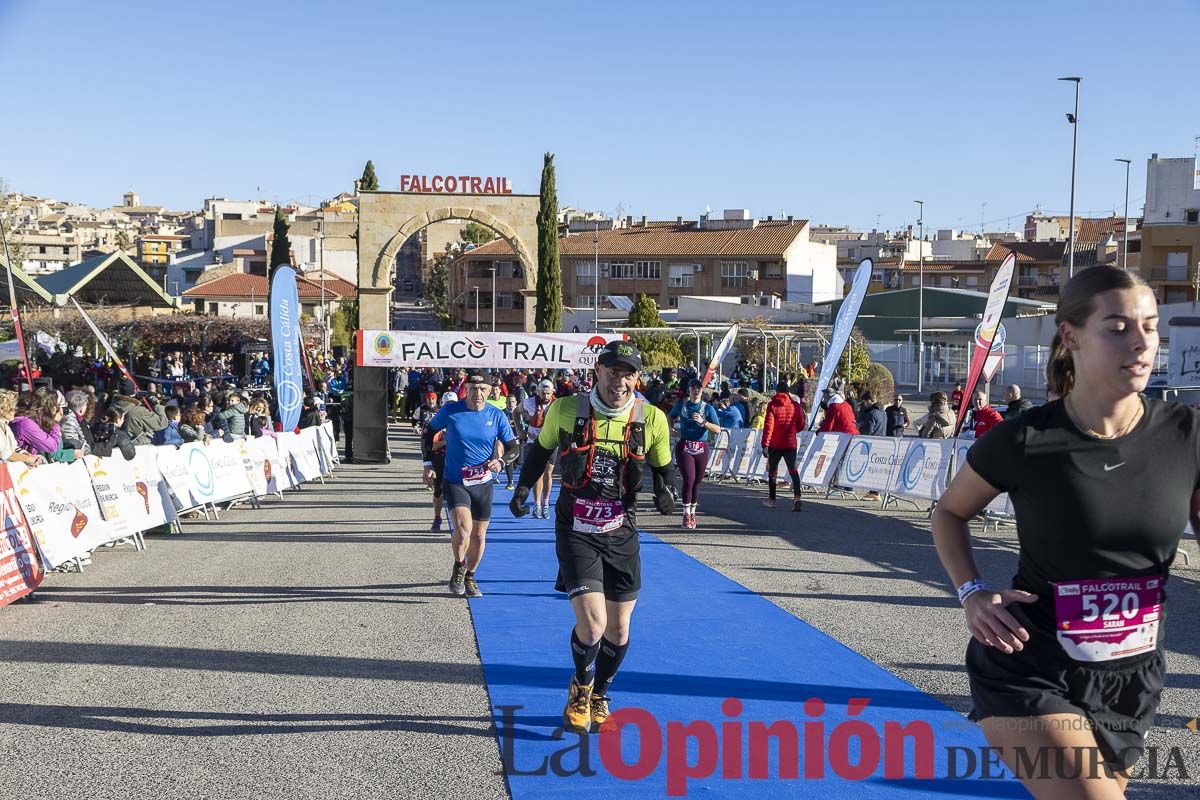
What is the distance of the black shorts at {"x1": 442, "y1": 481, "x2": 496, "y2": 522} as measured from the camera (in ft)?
32.6

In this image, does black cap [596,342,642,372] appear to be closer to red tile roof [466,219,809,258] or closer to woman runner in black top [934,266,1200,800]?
woman runner in black top [934,266,1200,800]

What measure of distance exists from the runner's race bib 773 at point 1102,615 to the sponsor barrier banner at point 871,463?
14.0 metres

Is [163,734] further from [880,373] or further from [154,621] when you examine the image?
[880,373]

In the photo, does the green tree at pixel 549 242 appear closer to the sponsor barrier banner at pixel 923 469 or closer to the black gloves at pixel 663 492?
the sponsor barrier banner at pixel 923 469

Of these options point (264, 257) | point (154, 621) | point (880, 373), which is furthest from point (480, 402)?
point (264, 257)

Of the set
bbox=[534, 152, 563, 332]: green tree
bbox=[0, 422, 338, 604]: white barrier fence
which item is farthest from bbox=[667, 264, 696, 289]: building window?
bbox=[0, 422, 338, 604]: white barrier fence

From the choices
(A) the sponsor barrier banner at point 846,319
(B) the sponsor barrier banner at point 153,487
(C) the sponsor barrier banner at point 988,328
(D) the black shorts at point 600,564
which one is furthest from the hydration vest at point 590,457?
(A) the sponsor barrier banner at point 846,319

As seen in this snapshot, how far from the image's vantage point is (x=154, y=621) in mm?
9164

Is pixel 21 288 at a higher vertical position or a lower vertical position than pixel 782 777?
higher

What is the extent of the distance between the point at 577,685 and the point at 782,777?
1.21 meters

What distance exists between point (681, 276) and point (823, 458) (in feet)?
222

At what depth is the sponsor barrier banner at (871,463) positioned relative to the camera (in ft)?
56.0

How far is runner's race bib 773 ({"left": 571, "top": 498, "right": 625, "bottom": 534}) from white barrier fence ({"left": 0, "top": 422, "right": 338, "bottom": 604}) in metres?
5.51

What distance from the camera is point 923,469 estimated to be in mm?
16250
